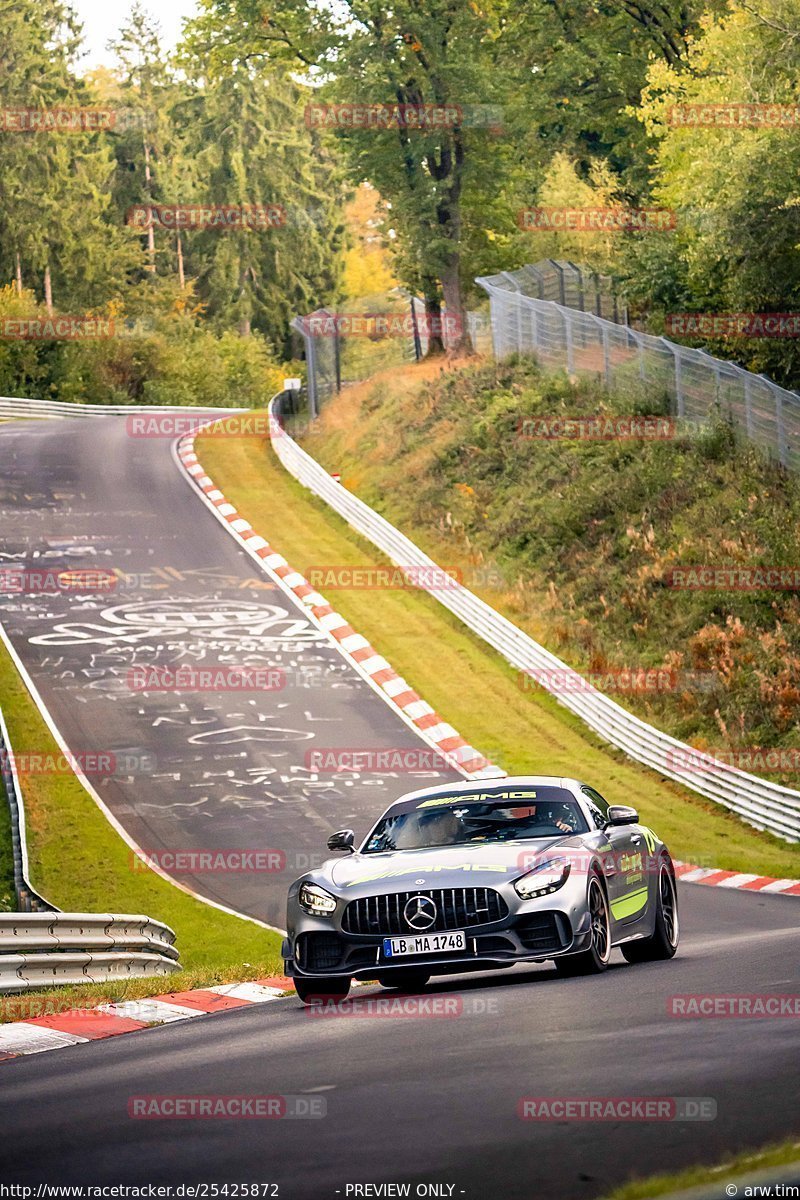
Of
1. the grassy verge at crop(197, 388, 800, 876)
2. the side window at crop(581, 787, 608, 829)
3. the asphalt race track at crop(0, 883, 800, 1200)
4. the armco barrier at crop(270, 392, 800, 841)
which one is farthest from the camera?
the armco barrier at crop(270, 392, 800, 841)

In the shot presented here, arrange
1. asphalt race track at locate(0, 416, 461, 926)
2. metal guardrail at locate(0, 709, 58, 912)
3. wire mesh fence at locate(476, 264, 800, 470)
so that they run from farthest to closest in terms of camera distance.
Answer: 1. wire mesh fence at locate(476, 264, 800, 470)
2. asphalt race track at locate(0, 416, 461, 926)
3. metal guardrail at locate(0, 709, 58, 912)

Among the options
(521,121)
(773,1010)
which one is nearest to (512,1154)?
(773,1010)

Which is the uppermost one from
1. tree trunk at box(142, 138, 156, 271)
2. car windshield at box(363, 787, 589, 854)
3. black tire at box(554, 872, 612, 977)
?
tree trunk at box(142, 138, 156, 271)

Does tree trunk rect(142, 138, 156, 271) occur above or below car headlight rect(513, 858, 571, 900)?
above

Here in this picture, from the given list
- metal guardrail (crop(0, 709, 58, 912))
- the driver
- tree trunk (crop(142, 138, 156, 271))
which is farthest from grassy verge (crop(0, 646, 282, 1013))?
tree trunk (crop(142, 138, 156, 271))

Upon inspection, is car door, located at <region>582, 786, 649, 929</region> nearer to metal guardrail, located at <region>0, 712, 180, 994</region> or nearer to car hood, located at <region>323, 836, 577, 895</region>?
car hood, located at <region>323, 836, 577, 895</region>

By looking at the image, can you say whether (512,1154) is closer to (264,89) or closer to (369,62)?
(369,62)

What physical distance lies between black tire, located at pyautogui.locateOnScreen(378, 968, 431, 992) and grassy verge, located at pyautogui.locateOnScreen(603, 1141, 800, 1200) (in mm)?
5517

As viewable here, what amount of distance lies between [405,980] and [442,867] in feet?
3.99

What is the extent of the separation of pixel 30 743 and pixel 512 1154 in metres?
20.0

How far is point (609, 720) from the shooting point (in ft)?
87.1

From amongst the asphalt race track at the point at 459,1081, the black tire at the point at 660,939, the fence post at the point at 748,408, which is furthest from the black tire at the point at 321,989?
the fence post at the point at 748,408

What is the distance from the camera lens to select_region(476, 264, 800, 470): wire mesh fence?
31047mm

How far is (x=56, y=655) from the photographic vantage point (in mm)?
29188
